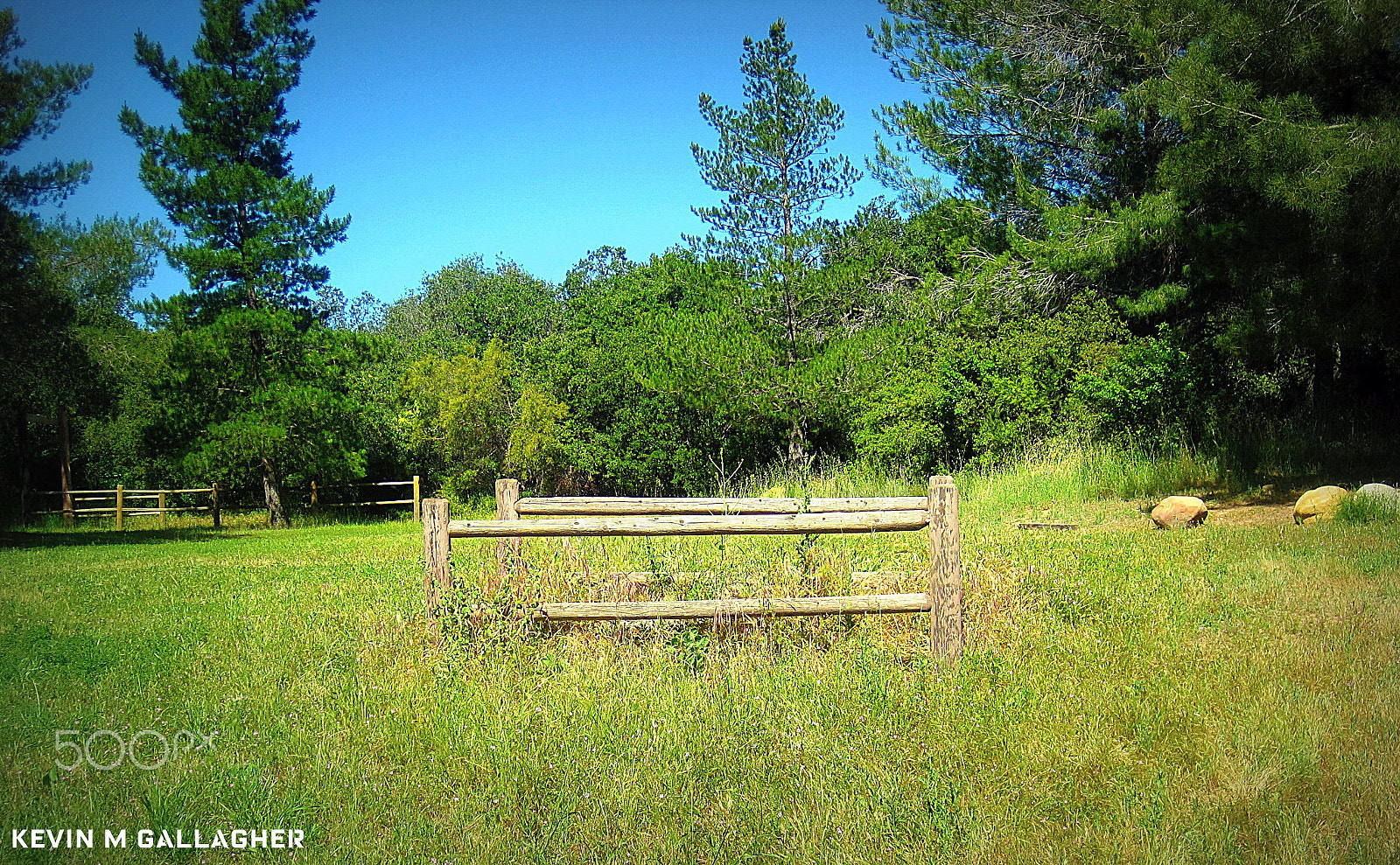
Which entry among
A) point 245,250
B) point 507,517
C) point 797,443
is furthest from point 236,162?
point 507,517

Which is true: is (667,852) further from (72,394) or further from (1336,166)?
(72,394)

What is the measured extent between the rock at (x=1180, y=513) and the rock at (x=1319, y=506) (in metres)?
1.02

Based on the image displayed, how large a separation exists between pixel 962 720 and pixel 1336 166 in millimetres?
9828

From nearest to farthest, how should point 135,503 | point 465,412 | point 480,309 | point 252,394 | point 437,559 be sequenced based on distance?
point 437,559
point 252,394
point 135,503
point 465,412
point 480,309

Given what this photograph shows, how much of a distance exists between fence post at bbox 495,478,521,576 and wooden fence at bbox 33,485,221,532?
23.5 metres

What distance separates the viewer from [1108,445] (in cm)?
1639

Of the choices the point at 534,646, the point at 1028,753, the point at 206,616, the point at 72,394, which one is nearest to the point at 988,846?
the point at 1028,753

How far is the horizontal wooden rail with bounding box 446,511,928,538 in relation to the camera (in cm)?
605

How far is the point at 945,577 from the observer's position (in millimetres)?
6012

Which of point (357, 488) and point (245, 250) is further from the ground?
point (245, 250)

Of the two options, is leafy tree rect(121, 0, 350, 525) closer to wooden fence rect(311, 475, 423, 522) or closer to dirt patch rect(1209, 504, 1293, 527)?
wooden fence rect(311, 475, 423, 522)

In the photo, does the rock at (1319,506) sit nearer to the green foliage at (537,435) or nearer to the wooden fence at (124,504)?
the green foliage at (537,435)

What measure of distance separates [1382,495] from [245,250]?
26600mm

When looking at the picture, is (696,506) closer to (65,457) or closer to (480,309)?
(65,457)
